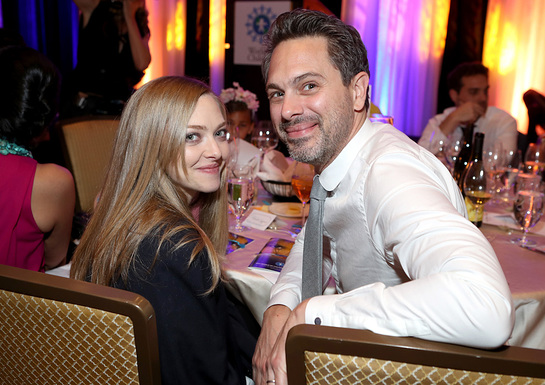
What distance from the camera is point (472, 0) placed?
7.41 metres

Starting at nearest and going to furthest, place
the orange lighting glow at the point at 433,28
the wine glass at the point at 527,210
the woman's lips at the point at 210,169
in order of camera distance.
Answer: the woman's lips at the point at 210,169, the wine glass at the point at 527,210, the orange lighting glow at the point at 433,28

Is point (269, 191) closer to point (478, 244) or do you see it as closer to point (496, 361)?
point (478, 244)

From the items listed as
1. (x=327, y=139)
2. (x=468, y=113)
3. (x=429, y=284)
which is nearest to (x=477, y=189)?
(x=327, y=139)

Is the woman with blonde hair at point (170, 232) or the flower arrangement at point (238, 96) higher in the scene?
the flower arrangement at point (238, 96)

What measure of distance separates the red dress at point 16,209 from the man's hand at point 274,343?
3.42 feet

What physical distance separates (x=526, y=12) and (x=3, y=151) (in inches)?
306

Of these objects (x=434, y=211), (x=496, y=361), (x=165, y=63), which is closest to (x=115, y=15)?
(x=434, y=211)

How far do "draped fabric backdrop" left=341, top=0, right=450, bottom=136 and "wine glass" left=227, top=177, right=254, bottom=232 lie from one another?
6.33 m

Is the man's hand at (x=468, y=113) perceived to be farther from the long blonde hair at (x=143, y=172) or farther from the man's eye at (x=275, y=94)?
the long blonde hair at (x=143, y=172)

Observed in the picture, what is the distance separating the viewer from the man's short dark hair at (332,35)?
1.36m

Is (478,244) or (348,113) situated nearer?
(478,244)

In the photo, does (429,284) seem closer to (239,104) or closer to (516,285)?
(516,285)

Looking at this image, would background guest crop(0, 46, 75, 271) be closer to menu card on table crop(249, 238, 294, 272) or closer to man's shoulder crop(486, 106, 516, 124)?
menu card on table crop(249, 238, 294, 272)

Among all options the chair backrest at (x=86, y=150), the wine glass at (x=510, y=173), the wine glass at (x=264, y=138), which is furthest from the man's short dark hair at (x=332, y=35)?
the chair backrest at (x=86, y=150)
